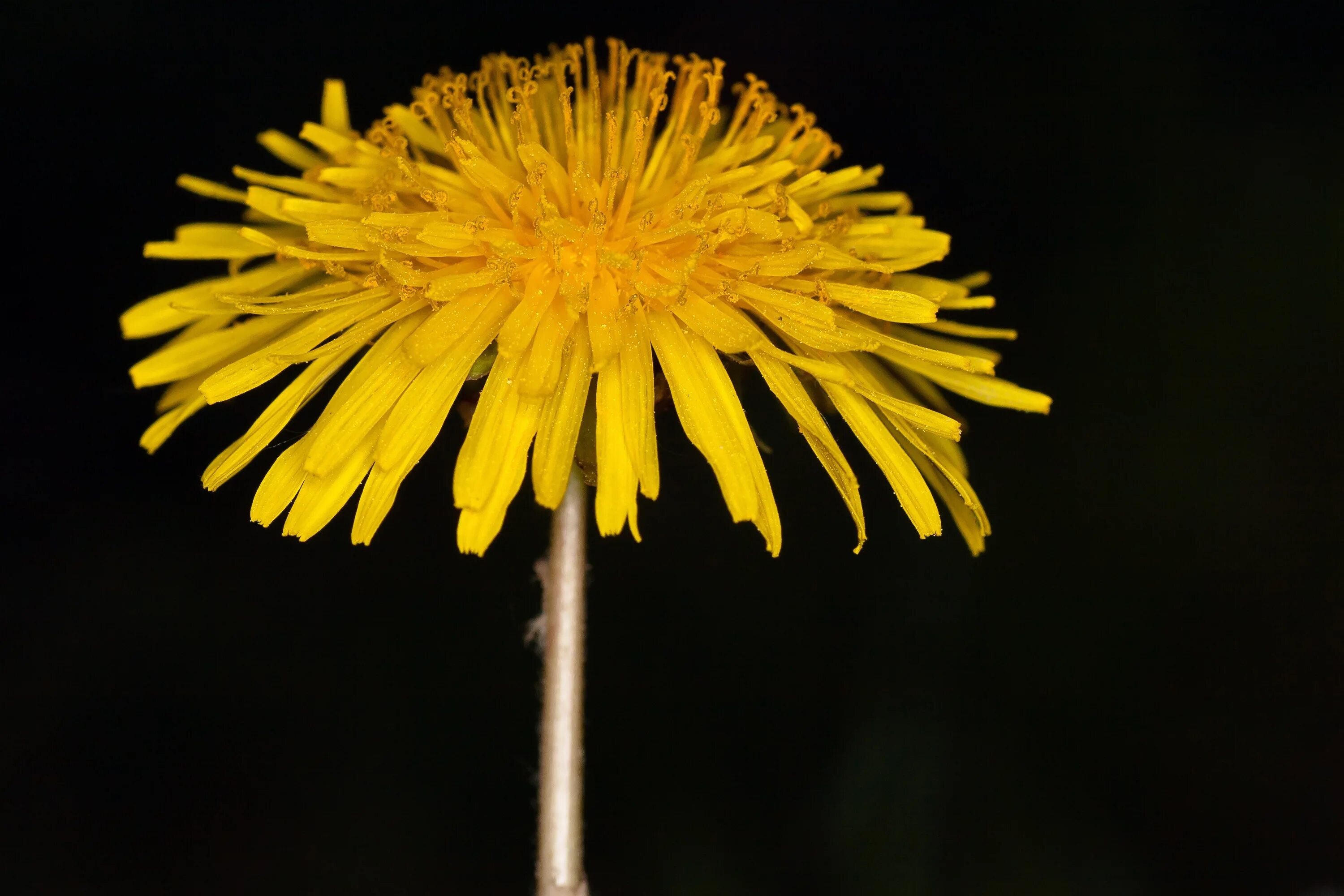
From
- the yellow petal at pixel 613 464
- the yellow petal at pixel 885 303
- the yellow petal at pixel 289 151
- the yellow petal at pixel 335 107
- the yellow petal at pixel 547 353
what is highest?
the yellow petal at pixel 335 107

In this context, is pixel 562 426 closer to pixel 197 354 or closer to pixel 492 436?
pixel 492 436

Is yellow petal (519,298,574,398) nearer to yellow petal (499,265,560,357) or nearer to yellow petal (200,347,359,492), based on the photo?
yellow petal (499,265,560,357)

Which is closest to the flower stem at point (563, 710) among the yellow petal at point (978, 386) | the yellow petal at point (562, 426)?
the yellow petal at point (562, 426)

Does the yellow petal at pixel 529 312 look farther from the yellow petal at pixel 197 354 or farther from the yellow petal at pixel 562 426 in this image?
the yellow petal at pixel 197 354

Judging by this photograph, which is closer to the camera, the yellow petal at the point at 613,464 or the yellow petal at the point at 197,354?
the yellow petal at the point at 613,464

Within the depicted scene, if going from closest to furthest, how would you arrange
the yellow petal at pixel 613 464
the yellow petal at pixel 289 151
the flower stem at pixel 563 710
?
the yellow petal at pixel 613 464 → the flower stem at pixel 563 710 → the yellow petal at pixel 289 151

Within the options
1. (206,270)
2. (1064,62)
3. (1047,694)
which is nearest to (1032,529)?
(1047,694)

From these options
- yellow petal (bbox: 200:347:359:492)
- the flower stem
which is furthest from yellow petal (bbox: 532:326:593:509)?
yellow petal (bbox: 200:347:359:492)
